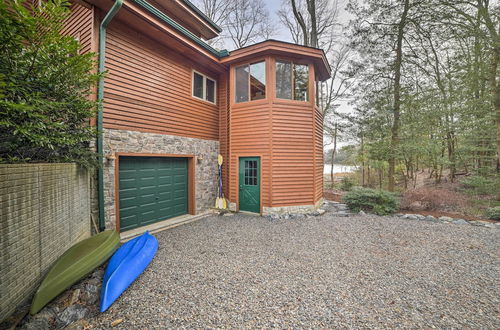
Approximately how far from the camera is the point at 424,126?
8.03 meters

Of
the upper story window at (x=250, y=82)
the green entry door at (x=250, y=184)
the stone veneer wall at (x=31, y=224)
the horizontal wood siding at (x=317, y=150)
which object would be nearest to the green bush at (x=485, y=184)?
the horizontal wood siding at (x=317, y=150)

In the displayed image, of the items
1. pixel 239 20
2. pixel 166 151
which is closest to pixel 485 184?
pixel 166 151

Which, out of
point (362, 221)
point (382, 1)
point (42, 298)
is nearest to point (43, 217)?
point (42, 298)

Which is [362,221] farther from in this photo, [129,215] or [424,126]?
[129,215]

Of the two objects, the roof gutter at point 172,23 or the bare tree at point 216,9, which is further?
the bare tree at point 216,9

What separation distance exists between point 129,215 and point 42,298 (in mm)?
2970

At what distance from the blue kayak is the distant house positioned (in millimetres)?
1534

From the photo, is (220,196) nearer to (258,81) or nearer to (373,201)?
(258,81)

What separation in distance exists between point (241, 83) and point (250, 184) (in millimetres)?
3573

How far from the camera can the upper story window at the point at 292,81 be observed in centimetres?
624

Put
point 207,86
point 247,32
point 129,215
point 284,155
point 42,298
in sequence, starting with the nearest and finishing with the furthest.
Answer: point 42,298 < point 129,215 < point 284,155 < point 207,86 < point 247,32

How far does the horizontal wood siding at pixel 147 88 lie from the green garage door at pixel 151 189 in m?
0.95

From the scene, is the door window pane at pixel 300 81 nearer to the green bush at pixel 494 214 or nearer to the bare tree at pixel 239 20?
the green bush at pixel 494 214

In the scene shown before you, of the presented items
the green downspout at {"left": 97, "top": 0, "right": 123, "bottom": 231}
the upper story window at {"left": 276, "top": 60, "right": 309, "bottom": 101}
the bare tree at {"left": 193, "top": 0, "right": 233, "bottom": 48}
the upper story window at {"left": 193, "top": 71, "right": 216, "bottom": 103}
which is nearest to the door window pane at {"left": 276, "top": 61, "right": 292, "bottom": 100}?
the upper story window at {"left": 276, "top": 60, "right": 309, "bottom": 101}
